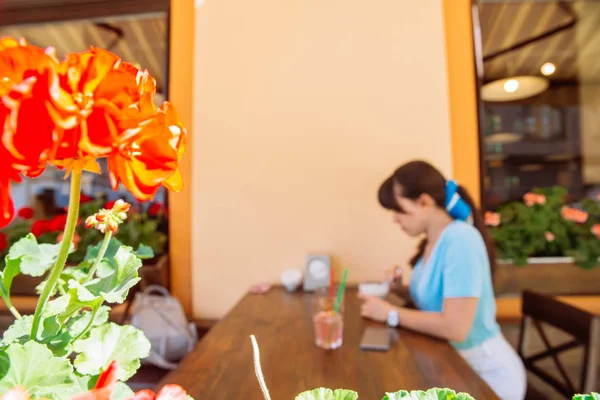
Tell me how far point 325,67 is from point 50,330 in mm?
2222

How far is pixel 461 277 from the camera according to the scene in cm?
149

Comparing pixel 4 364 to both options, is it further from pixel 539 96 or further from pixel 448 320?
pixel 539 96

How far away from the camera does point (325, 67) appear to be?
7.81 feet

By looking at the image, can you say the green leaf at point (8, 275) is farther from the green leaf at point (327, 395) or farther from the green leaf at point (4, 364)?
the green leaf at point (327, 395)

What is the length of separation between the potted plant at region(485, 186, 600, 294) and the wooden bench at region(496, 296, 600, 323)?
38 mm

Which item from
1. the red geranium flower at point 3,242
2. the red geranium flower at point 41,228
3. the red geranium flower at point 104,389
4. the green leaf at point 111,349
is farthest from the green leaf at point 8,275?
the red geranium flower at point 3,242

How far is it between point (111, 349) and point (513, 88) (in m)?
2.74

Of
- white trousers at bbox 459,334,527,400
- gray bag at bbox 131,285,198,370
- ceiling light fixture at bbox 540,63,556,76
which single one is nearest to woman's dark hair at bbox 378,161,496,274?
white trousers at bbox 459,334,527,400

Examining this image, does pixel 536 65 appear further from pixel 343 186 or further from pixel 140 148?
pixel 140 148

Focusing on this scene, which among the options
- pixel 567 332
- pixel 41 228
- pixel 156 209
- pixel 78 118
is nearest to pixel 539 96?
pixel 567 332

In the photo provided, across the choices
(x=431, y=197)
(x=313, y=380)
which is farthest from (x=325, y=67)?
(x=313, y=380)

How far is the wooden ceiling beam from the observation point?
2.67m

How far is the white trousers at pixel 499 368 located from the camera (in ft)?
4.86

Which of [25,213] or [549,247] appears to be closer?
[549,247]
